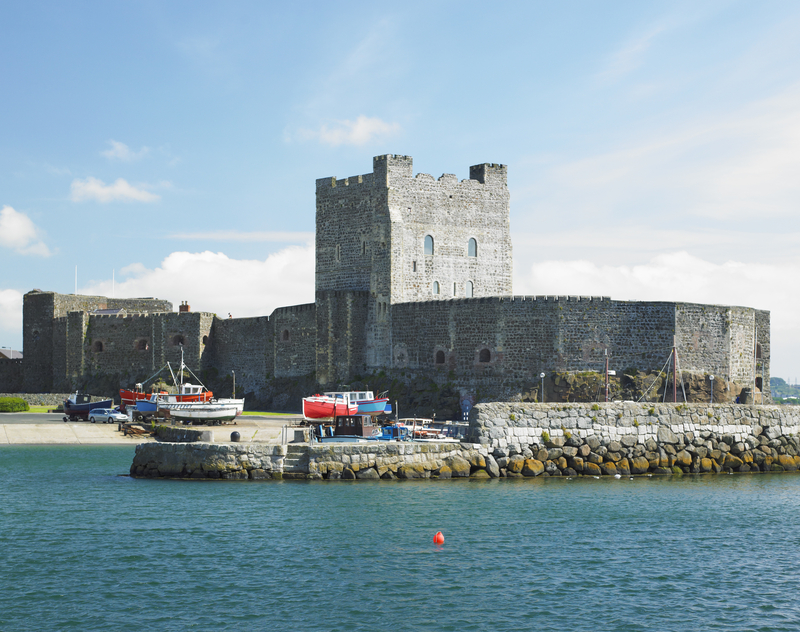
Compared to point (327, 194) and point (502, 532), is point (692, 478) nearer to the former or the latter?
point (502, 532)

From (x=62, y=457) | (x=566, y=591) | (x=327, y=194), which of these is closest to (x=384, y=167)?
(x=327, y=194)

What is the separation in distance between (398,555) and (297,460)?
809 centimetres

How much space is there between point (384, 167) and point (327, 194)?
408cm

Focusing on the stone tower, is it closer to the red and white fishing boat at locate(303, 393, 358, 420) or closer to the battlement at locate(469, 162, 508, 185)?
the battlement at locate(469, 162, 508, 185)

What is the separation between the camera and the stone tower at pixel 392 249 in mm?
46781

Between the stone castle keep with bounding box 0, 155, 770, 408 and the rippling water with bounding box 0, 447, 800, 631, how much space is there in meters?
13.5

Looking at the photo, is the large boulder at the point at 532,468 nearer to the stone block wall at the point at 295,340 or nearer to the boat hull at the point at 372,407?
the boat hull at the point at 372,407

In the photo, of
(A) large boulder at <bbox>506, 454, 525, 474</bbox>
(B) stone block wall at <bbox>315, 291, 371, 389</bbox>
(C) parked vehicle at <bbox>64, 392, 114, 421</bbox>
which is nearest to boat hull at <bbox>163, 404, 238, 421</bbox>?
(B) stone block wall at <bbox>315, 291, 371, 389</bbox>

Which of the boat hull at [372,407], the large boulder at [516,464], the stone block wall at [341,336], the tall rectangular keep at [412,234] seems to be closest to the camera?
the large boulder at [516,464]

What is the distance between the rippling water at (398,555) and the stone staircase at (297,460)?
603 mm

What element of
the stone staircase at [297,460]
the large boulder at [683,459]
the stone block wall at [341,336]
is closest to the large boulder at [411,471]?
the stone staircase at [297,460]

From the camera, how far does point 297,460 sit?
26.3 m

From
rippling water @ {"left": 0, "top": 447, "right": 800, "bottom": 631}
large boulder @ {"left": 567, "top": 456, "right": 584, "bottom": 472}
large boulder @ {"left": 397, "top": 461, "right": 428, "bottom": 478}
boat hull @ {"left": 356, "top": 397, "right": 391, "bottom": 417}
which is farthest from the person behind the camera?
boat hull @ {"left": 356, "top": 397, "right": 391, "bottom": 417}

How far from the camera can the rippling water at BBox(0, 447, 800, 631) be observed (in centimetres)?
1510
